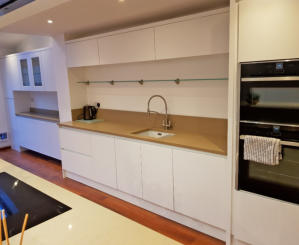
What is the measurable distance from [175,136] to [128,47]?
1.17 metres

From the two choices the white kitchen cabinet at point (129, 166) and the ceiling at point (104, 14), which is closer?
the ceiling at point (104, 14)

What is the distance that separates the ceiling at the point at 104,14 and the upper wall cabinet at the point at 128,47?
205 millimetres

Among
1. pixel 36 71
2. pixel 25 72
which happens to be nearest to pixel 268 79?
pixel 36 71

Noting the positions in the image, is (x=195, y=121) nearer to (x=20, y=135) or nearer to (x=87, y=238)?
(x=87, y=238)

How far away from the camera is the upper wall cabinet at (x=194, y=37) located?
225 centimetres

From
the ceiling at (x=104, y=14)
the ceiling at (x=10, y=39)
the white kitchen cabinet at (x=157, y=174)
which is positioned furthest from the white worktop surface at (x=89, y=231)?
the ceiling at (x=10, y=39)

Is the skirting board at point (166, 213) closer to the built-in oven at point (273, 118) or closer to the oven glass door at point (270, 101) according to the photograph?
the built-in oven at point (273, 118)

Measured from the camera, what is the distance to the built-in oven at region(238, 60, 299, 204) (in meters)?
1.70

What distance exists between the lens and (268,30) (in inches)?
67.6

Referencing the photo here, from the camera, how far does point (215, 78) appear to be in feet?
8.69

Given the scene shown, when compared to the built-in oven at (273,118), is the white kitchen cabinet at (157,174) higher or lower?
lower

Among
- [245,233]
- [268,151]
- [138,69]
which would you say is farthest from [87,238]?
[138,69]

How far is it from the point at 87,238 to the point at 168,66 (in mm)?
2348

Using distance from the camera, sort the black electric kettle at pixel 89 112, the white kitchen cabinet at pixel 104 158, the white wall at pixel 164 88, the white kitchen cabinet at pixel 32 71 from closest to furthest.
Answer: the white wall at pixel 164 88 → the white kitchen cabinet at pixel 104 158 → the black electric kettle at pixel 89 112 → the white kitchen cabinet at pixel 32 71
